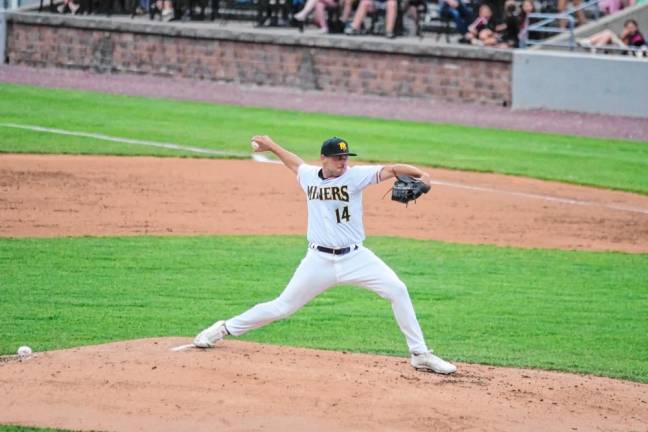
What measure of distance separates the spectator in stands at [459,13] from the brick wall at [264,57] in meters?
0.95

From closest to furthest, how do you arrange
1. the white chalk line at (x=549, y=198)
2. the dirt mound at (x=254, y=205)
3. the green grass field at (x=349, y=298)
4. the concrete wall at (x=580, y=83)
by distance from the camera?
the green grass field at (x=349, y=298), the dirt mound at (x=254, y=205), the white chalk line at (x=549, y=198), the concrete wall at (x=580, y=83)

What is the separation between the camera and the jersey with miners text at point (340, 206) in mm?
9070

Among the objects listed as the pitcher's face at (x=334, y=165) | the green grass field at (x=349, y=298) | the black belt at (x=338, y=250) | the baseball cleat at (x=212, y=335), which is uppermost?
the pitcher's face at (x=334, y=165)

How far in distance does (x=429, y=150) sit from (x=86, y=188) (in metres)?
6.81

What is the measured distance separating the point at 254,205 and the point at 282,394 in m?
8.62

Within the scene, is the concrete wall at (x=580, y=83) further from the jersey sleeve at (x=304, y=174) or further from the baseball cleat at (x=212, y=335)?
the baseball cleat at (x=212, y=335)

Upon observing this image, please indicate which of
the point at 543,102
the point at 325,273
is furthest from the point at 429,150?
the point at 325,273

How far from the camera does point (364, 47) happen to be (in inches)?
1101

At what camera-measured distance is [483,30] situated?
27641mm

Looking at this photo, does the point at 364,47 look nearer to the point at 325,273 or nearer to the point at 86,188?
the point at 86,188

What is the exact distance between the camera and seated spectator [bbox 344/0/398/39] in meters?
29.0

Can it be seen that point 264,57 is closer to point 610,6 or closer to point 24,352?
point 610,6

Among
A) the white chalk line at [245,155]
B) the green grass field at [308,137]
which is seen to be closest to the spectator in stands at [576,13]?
the green grass field at [308,137]

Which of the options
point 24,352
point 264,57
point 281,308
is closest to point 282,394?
point 281,308
